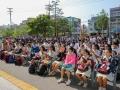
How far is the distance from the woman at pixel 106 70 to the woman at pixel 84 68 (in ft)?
1.60

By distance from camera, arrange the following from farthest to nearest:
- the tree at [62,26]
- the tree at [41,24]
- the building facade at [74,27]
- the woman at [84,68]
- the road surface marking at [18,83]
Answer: the building facade at [74,27] → the tree at [62,26] → the tree at [41,24] → the road surface marking at [18,83] → the woman at [84,68]

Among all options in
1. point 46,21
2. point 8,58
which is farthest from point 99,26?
point 8,58

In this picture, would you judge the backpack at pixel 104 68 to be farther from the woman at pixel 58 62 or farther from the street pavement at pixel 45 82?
the woman at pixel 58 62

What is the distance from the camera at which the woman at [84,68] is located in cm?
1145

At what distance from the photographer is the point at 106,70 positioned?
10.6m

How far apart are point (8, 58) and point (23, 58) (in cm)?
199

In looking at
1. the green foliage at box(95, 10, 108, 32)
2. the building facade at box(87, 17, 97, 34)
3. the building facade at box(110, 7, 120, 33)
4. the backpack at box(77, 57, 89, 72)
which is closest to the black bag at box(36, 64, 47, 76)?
the backpack at box(77, 57, 89, 72)

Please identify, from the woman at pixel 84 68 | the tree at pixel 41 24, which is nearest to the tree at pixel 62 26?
the tree at pixel 41 24

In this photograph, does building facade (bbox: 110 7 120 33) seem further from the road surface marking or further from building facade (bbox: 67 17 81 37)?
the road surface marking

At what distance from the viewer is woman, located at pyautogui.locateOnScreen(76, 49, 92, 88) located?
11.4 m

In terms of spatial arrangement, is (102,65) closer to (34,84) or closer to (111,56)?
(111,56)

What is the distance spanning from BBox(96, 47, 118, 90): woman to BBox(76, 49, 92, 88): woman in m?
0.49

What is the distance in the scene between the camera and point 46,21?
60.6m

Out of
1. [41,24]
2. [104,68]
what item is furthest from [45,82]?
[41,24]
